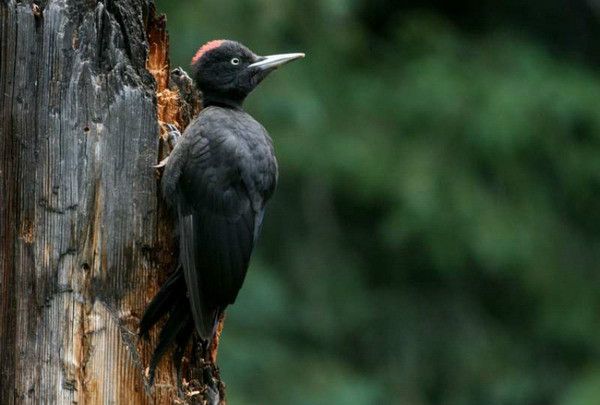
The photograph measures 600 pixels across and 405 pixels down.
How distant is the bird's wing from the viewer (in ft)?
14.5

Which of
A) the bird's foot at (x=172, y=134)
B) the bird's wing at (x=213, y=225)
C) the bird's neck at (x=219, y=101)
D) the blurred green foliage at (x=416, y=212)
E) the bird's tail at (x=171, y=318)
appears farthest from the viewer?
the blurred green foliage at (x=416, y=212)

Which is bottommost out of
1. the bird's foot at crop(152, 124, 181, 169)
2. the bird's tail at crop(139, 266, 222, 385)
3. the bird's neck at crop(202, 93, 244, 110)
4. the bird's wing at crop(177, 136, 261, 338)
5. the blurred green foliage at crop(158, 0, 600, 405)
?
the blurred green foliage at crop(158, 0, 600, 405)

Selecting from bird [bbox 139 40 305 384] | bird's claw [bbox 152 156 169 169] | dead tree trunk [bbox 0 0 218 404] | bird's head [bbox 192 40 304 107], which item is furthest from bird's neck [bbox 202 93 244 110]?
dead tree trunk [bbox 0 0 218 404]

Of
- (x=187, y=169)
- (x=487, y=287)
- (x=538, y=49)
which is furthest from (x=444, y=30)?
(x=187, y=169)

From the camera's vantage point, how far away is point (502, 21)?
404 inches

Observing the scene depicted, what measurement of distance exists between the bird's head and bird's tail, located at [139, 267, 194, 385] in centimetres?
121

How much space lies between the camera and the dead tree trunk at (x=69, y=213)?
13.6ft

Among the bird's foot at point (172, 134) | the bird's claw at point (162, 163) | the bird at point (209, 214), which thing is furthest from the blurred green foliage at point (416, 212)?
the bird's claw at point (162, 163)

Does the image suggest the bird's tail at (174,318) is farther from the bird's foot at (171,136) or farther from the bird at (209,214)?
the bird's foot at (171,136)

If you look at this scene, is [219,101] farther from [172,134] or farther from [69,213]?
[69,213]

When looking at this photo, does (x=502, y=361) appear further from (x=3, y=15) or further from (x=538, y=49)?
(x=3, y=15)

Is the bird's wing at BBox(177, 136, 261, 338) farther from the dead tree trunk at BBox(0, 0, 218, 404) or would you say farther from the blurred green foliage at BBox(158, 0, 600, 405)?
the blurred green foliage at BBox(158, 0, 600, 405)

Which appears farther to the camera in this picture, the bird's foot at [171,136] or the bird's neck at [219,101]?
the bird's neck at [219,101]

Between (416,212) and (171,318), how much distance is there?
4.68 m
